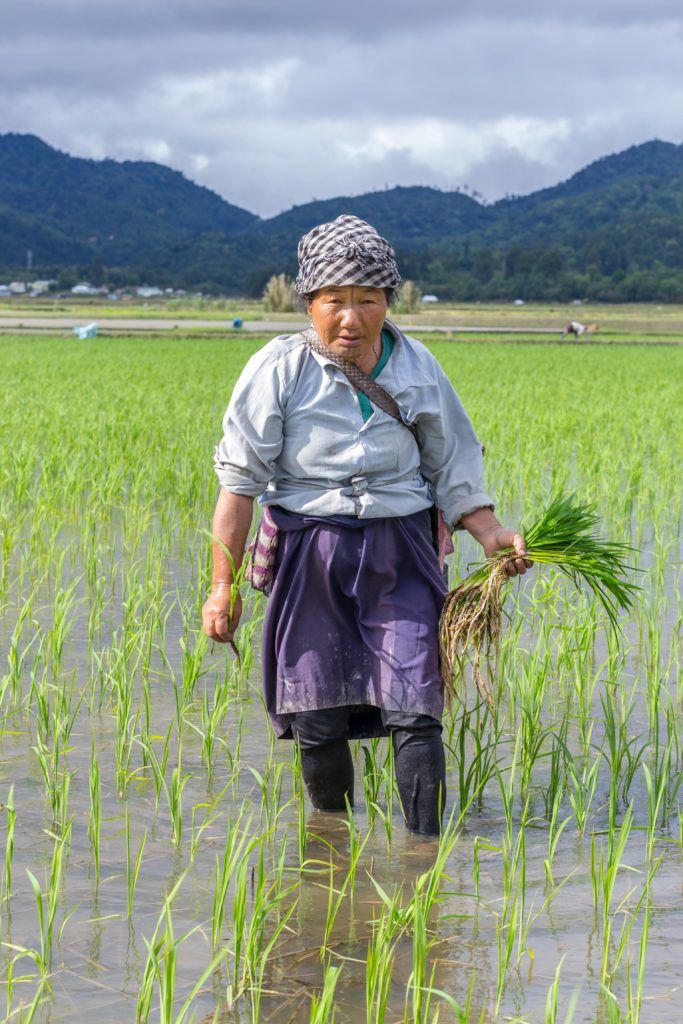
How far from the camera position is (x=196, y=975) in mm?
1892

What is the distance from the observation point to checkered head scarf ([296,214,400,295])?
91.2 inches

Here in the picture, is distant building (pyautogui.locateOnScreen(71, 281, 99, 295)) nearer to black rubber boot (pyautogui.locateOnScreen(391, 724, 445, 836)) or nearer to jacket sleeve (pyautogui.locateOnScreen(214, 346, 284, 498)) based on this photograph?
jacket sleeve (pyautogui.locateOnScreen(214, 346, 284, 498))

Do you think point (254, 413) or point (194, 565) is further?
point (194, 565)

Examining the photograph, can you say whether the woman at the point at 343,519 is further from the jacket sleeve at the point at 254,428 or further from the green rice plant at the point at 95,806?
the green rice plant at the point at 95,806

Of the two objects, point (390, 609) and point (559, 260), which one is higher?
point (559, 260)

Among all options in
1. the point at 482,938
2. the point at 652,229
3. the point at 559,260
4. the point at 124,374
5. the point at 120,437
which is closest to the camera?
the point at 482,938

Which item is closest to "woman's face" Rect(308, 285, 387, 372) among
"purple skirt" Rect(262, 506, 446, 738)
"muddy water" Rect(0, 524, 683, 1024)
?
"purple skirt" Rect(262, 506, 446, 738)

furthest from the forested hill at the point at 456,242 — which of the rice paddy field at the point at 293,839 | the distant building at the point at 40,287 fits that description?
the rice paddy field at the point at 293,839

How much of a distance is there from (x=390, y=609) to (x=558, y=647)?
1.41 m

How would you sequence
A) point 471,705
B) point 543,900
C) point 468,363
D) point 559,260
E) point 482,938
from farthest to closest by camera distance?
point 559,260 < point 468,363 < point 471,705 < point 543,900 < point 482,938

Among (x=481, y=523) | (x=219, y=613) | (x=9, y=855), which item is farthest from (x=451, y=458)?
(x=9, y=855)

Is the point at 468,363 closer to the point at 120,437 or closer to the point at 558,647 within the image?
the point at 120,437

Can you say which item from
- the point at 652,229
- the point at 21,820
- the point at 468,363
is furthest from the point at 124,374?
the point at 652,229

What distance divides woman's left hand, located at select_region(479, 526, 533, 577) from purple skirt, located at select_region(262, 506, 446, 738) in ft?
0.44
